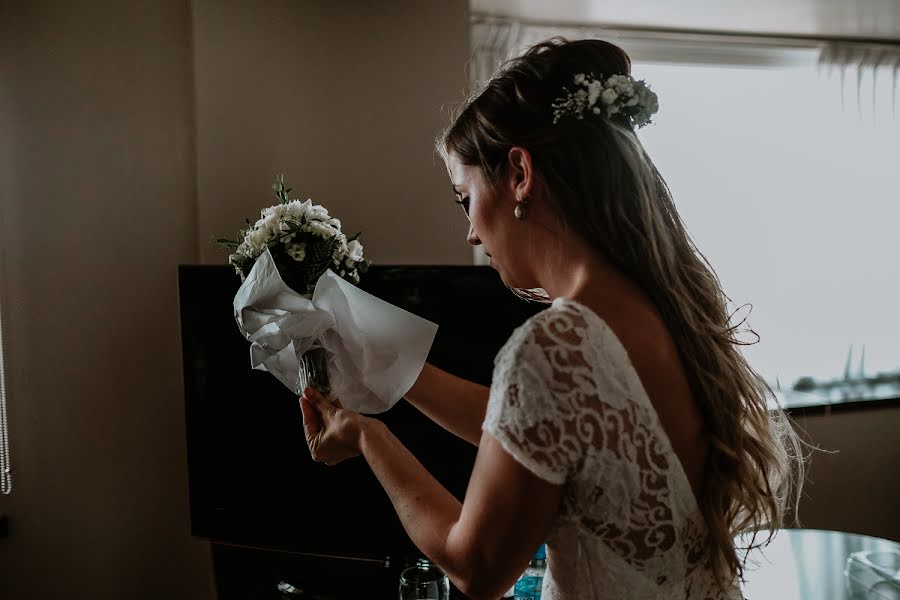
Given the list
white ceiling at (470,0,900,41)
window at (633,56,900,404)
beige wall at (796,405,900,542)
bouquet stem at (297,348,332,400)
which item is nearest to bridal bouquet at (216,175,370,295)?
bouquet stem at (297,348,332,400)

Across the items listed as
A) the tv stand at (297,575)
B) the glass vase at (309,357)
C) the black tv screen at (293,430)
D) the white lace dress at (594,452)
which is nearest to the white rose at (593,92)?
the white lace dress at (594,452)

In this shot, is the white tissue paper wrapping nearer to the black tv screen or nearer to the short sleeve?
the short sleeve

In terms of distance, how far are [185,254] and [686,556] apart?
1.87 meters

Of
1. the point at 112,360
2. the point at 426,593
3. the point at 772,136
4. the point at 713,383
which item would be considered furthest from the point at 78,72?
the point at 772,136

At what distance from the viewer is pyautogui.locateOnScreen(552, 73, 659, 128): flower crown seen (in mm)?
1001

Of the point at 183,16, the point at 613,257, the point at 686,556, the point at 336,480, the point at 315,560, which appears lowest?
the point at 315,560

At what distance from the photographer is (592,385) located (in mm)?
852

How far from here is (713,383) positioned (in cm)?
96

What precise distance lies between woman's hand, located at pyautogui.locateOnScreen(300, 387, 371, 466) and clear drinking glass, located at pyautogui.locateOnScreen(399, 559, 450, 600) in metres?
0.55

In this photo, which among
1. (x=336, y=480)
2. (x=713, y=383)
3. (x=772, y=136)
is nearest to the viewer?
(x=713, y=383)

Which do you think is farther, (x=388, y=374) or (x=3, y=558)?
(x=3, y=558)

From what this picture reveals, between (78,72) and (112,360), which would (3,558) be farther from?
(78,72)

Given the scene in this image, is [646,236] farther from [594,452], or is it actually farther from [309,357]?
[309,357]

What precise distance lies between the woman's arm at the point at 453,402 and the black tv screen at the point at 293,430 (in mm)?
577
